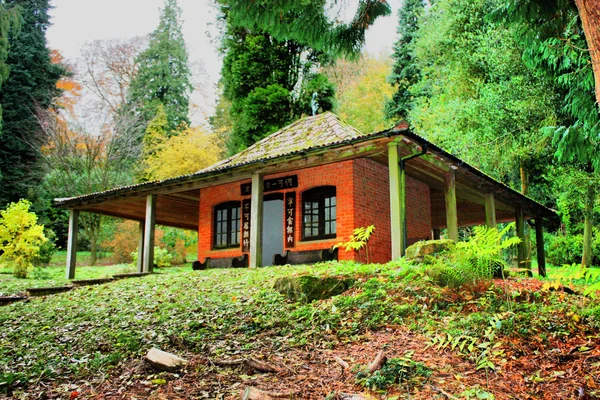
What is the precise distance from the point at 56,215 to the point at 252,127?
13.9 m

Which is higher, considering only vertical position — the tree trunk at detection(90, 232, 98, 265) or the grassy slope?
the tree trunk at detection(90, 232, 98, 265)

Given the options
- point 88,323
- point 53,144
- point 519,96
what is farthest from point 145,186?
point 53,144

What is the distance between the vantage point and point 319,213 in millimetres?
11523

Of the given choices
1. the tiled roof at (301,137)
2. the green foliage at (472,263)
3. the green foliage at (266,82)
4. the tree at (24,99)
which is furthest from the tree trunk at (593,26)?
the tree at (24,99)

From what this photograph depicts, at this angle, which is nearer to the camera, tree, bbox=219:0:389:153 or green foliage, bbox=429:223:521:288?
green foliage, bbox=429:223:521:288

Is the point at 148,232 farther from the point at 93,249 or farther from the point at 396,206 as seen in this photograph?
the point at 93,249

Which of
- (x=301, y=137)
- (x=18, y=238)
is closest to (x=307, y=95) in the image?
(x=301, y=137)

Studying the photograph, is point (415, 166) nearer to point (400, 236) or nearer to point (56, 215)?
point (400, 236)

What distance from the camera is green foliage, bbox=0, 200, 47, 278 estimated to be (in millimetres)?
14852

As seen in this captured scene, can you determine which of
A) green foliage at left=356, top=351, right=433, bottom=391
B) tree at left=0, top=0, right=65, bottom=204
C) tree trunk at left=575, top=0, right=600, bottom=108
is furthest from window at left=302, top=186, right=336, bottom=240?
tree at left=0, top=0, right=65, bottom=204

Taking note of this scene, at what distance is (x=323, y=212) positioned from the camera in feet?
37.7

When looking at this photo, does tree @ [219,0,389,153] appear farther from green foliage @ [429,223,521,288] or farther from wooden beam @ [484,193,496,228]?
green foliage @ [429,223,521,288]

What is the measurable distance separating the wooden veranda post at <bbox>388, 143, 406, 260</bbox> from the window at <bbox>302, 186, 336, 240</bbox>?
3001mm

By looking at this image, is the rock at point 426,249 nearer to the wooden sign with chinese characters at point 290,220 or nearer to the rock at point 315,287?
the rock at point 315,287
